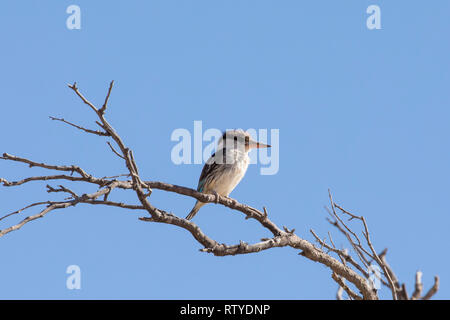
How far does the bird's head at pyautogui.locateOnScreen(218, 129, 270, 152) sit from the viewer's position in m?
7.27

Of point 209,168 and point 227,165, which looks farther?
point 209,168

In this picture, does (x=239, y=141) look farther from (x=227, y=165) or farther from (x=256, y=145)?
(x=227, y=165)

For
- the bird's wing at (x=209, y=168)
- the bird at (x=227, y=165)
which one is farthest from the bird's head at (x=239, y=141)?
the bird's wing at (x=209, y=168)

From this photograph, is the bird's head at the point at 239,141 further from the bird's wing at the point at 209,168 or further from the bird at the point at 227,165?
the bird's wing at the point at 209,168

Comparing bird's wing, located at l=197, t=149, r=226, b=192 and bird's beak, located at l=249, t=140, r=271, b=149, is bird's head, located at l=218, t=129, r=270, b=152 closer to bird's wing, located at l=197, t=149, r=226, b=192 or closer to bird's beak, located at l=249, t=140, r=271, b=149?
bird's beak, located at l=249, t=140, r=271, b=149

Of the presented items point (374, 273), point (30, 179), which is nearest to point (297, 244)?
point (374, 273)

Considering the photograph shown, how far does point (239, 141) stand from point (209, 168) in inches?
20.3

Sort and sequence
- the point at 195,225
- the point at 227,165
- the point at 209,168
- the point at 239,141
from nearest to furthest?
the point at 195,225 → the point at 227,165 → the point at 209,168 → the point at 239,141

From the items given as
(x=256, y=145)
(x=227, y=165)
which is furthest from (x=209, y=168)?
(x=256, y=145)

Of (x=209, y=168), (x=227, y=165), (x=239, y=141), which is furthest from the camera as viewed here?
(x=239, y=141)

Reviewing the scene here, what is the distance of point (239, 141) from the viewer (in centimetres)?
732
